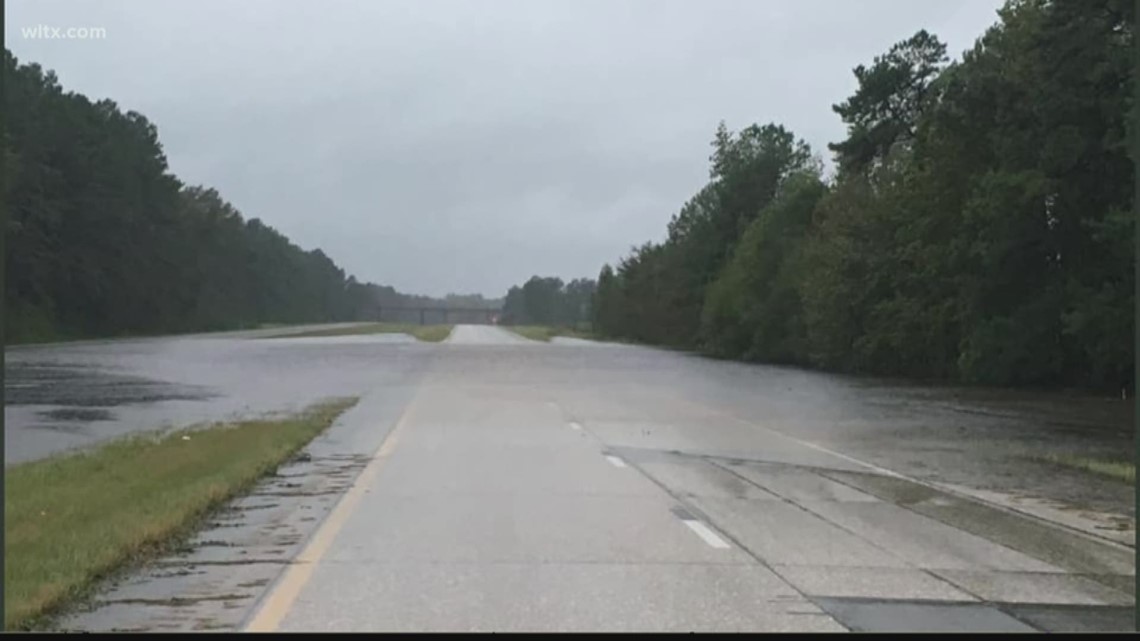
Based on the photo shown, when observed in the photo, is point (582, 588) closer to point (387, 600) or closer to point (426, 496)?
point (387, 600)

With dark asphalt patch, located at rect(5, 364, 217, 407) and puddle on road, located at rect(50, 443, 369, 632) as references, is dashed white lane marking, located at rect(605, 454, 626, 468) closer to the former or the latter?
puddle on road, located at rect(50, 443, 369, 632)

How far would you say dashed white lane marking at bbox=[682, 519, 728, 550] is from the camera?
11.1 metres

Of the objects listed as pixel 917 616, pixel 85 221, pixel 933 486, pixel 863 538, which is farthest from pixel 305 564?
pixel 85 221

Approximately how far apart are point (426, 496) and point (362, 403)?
60.7 feet

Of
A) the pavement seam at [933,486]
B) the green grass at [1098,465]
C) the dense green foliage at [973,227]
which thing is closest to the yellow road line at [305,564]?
the pavement seam at [933,486]

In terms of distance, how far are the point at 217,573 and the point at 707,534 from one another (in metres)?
4.26

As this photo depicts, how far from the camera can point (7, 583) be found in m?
8.79

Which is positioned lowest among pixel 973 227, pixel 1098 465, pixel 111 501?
pixel 111 501

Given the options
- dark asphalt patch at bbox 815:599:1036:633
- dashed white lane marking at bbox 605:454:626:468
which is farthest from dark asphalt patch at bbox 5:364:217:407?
dark asphalt patch at bbox 815:599:1036:633

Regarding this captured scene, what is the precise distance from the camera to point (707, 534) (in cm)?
1173

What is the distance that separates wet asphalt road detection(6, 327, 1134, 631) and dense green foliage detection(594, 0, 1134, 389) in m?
14.2

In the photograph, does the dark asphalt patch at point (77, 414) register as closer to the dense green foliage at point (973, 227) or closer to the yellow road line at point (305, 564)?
the yellow road line at point (305, 564)

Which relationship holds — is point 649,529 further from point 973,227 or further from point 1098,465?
point 973,227

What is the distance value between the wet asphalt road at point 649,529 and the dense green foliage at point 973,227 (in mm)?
14175
